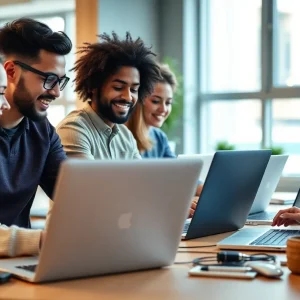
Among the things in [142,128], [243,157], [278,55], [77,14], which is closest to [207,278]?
[243,157]

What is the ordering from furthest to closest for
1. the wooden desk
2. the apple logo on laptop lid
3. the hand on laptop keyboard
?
the hand on laptop keyboard
the apple logo on laptop lid
the wooden desk

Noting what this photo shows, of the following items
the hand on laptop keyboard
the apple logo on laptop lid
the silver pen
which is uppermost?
the apple logo on laptop lid

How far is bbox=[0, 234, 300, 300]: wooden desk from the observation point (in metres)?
1.33

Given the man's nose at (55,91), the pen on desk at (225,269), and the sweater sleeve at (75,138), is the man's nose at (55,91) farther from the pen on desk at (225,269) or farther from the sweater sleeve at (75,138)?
the pen on desk at (225,269)

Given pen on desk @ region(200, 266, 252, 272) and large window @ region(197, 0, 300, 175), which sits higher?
large window @ region(197, 0, 300, 175)

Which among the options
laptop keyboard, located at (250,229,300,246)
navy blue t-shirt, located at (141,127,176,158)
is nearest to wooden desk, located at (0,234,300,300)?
laptop keyboard, located at (250,229,300,246)

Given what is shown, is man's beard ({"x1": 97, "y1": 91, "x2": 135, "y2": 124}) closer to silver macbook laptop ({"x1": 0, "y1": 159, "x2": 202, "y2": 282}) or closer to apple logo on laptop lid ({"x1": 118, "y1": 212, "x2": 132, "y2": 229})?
silver macbook laptop ({"x1": 0, "y1": 159, "x2": 202, "y2": 282})

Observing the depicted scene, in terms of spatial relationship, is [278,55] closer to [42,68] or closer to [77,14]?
[77,14]

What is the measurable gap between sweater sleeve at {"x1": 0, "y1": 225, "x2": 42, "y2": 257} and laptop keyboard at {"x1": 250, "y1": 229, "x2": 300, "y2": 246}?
2.06 ft

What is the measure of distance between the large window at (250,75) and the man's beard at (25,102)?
3491mm

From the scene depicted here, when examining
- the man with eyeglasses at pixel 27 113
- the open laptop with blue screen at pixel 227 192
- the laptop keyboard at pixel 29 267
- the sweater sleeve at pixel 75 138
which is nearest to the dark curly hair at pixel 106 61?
the sweater sleeve at pixel 75 138

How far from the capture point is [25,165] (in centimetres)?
221

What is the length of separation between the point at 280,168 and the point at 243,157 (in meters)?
0.68

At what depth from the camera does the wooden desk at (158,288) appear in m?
1.33
